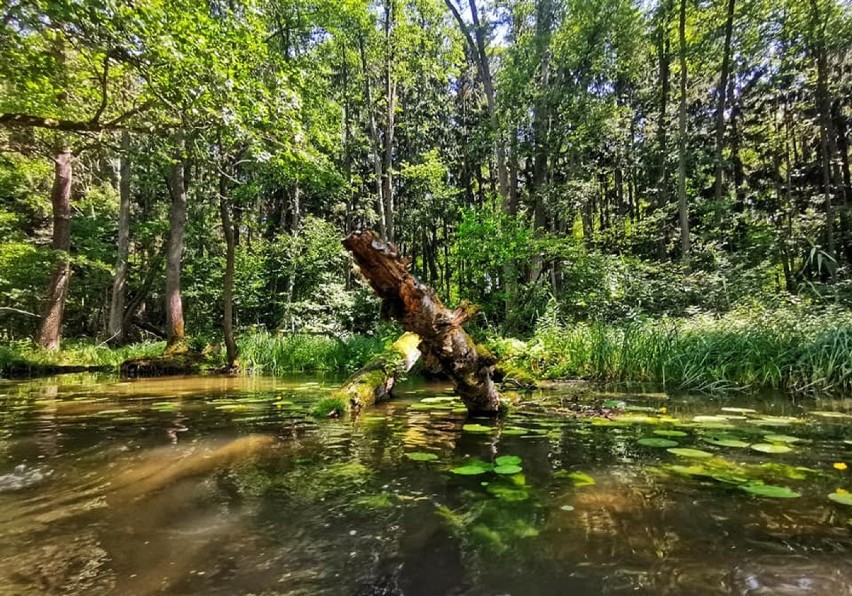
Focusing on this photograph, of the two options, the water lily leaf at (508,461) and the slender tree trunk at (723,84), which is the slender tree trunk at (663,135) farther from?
the water lily leaf at (508,461)

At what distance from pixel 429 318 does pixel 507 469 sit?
1.42 metres

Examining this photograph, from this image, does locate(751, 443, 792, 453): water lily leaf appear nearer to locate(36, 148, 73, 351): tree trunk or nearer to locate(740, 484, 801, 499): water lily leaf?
locate(740, 484, 801, 499): water lily leaf

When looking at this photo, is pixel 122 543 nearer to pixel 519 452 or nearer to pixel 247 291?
pixel 519 452

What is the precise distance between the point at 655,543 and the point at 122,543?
2090mm

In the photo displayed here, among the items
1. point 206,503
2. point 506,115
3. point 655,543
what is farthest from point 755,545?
point 506,115

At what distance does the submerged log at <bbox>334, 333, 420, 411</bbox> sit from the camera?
209 inches

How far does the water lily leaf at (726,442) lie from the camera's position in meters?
3.27

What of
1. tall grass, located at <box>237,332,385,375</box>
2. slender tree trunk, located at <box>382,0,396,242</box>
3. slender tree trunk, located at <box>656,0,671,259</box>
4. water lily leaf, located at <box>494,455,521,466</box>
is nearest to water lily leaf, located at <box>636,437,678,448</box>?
A: water lily leaf, located at <box>494,455,521,466</box>

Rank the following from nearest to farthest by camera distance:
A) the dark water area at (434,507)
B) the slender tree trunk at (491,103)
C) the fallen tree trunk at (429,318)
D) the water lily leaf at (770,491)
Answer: the dark water area at (434,507) → the water lily leaf at (770,491) → the fallen tree trunk at (429,318) → the slender tree trunk at (491,103)

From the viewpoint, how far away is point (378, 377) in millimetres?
5848

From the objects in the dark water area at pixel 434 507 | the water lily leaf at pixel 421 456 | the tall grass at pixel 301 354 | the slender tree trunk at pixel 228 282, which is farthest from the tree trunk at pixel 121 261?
the water lily leaf at pixel 421 456

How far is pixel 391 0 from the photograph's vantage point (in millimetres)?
17375

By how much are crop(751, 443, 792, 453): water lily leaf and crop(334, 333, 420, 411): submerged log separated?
313 centimetres

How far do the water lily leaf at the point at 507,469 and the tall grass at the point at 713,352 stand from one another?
4993 millimetres
